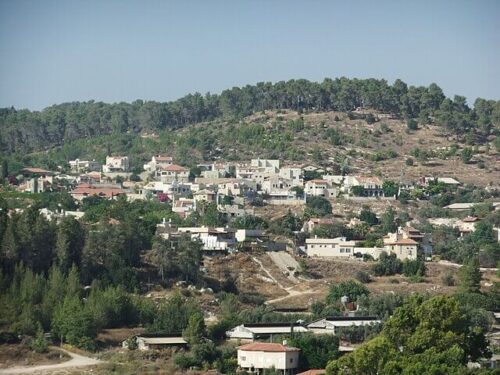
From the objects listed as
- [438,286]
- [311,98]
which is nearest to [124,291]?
[438,286]

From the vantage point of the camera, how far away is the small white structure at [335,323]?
35656 millimetres

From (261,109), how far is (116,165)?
11.2 metres

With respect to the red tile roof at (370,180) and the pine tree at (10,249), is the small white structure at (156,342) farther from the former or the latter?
the red tile roof at (370,180)

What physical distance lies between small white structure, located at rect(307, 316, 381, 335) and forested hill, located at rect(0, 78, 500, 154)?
31120 mm

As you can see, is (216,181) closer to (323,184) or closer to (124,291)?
(323,184)

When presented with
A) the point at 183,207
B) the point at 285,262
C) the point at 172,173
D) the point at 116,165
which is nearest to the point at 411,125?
the point at 172,173

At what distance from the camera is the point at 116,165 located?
6234 cm

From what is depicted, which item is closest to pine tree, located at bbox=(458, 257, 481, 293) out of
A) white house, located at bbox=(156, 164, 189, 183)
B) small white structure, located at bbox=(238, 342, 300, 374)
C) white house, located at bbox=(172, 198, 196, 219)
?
small white structure, located at bbox=(238, 342, 300, 374)

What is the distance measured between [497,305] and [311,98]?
103 feet

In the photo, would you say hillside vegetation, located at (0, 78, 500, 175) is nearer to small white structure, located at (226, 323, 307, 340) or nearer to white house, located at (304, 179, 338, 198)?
white house, located at (304, 179, 338, 198)

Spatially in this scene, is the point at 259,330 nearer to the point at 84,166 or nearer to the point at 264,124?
the point at 84,166

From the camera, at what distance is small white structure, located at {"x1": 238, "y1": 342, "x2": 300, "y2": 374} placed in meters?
31.8

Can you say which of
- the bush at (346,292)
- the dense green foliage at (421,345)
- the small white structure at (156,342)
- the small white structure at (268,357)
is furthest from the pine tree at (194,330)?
the bush at (346,292)

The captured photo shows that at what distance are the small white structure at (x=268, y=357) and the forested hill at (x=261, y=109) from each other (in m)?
36.0
